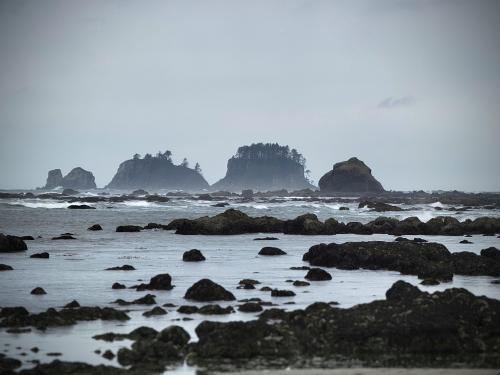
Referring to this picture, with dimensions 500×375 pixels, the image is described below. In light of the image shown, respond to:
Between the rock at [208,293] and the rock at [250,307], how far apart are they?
187 centimetres

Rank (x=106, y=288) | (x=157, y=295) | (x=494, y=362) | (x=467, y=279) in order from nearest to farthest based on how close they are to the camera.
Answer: (x=494, y=362), (x=157, y=295), (x=106, y=288), (x=467, y=279)

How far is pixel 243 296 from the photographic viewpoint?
23469 millimetres

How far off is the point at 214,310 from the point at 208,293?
2584 mm

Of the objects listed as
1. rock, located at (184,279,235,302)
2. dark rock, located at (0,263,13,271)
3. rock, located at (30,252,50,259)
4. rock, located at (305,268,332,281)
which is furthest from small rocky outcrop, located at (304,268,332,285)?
rock, located at (30,252,50,259)

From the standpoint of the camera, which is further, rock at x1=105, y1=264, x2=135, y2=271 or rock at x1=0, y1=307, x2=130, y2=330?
rock at x1=105, y1=264, x2=135, y2=271

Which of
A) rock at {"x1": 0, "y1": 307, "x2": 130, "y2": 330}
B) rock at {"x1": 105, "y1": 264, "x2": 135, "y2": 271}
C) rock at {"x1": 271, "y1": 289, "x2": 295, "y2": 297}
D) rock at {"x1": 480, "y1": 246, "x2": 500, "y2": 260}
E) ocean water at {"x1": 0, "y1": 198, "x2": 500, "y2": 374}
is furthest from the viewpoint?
rock at {"x1": 480, "y1": 246, "x2": 500, "y2": 260}

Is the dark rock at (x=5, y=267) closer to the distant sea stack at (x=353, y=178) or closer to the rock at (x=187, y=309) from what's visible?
Answer: the rock at (x=187, y=309)

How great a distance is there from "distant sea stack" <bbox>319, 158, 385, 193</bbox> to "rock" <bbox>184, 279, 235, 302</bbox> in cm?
16417

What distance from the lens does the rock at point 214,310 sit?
20.0 metres

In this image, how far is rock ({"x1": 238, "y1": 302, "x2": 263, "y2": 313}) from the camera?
20.3 m

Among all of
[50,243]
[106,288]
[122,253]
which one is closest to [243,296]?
[106,288]

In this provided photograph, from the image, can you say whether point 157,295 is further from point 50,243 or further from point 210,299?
point 50,243

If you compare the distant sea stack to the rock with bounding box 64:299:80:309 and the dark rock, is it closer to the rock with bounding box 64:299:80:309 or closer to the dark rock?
the dark rock

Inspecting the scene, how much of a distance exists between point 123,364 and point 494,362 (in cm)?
754
